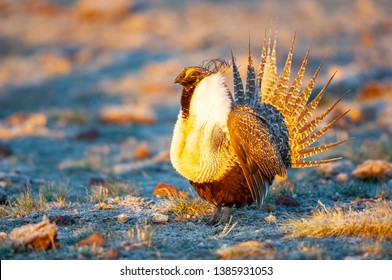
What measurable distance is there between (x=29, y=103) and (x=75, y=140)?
5.04 m

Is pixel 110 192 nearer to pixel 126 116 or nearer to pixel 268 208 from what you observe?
pixel 268 208

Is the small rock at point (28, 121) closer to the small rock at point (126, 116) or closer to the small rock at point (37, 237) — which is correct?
the small rock at point (126, 116)

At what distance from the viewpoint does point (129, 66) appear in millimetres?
18141

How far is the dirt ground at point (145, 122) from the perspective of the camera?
4.27 m

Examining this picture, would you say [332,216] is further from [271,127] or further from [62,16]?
[62,16]

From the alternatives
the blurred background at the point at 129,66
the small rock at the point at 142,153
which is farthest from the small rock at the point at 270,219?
the small rock at the point at 142,153

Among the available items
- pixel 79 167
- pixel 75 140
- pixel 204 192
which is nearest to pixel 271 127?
pixel 204 192

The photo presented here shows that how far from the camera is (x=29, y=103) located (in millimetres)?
15312

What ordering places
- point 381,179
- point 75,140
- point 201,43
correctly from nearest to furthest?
point 381,179 → point 75,140 → point 201,43

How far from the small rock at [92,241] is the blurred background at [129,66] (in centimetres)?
280

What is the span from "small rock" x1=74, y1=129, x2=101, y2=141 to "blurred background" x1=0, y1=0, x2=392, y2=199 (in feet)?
0.09

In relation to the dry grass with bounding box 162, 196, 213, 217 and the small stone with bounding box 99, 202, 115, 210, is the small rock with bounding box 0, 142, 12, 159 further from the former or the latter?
the dry grass with bounding box 162, 196, 213, 217

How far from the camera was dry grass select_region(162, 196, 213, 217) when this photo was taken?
507 cm

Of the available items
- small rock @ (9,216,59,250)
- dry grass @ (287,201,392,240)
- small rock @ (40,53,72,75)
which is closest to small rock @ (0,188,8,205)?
small rock @ (9,216,59,250)
